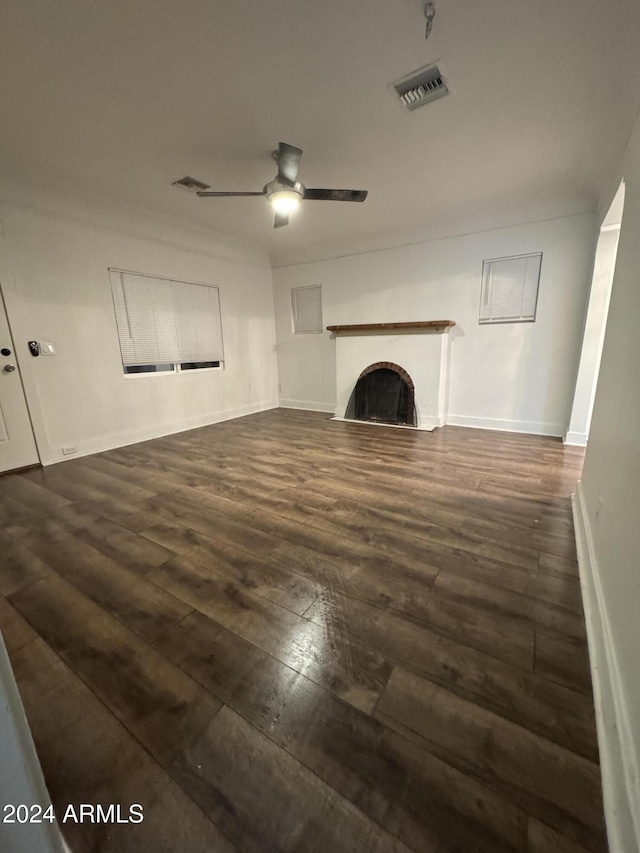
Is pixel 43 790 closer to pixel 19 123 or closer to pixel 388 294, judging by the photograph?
pixel 19 123

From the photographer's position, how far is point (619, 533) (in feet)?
4.02

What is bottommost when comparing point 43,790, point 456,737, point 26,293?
point 456,737

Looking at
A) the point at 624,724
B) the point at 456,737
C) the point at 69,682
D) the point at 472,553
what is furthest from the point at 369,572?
the point at 69,682

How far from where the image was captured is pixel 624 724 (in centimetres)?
88

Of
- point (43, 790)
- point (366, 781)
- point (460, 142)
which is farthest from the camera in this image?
point (460, 142)

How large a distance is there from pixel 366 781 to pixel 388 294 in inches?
188

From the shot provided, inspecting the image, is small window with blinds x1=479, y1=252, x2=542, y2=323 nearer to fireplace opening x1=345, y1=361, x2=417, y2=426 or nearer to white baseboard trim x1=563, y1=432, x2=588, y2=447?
fireplace opening x1=345, y1=361, x2=417, y2=426

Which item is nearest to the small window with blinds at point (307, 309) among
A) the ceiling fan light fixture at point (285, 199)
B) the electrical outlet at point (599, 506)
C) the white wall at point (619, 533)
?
the ceiling fan light fixture at point (285, 199)

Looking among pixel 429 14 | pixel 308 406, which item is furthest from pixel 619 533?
pixel 308 406

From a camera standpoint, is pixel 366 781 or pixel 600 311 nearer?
pixel 366 781

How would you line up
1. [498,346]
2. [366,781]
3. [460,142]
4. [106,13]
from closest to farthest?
[366,781] < [106,13] < [460,142] < [498,346]

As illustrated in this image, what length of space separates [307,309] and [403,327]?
6.04ft

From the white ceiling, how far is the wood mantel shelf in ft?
4.28

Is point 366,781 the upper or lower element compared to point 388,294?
lower
